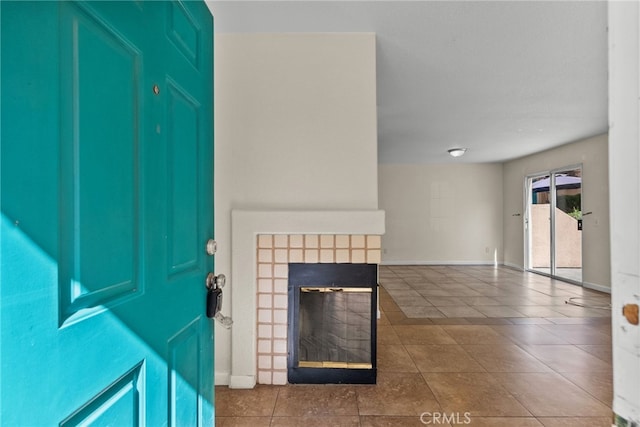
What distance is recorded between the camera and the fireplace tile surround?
2.11 meters

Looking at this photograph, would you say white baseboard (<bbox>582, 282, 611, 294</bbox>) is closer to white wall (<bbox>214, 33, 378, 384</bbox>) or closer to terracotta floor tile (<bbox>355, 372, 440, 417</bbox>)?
terracotta floor tile (<bbox>355, 372, 440, 417</bbox>)

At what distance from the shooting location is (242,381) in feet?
6.78

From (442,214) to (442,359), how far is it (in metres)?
5.76

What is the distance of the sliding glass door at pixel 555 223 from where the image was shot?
219 inches

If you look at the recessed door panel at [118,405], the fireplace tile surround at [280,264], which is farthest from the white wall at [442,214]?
the recessed door panel at [118,405]

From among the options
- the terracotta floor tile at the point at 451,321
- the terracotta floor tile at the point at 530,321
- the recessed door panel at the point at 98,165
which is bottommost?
the terracotta floor tile at the point at 530,321

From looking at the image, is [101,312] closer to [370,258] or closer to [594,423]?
[370,258]

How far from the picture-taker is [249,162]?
2156 mm

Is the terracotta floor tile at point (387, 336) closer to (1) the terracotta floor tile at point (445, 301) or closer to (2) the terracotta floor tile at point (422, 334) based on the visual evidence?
(2) the terracotta floor tile at point (422, 334)

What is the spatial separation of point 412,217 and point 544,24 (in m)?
5.87

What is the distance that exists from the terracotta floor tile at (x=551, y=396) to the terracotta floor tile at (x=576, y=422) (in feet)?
0.12

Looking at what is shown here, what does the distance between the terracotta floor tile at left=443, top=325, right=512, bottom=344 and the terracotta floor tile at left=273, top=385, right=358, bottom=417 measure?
139 centimetres

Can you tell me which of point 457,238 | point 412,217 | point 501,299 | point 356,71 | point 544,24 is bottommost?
point 501,299

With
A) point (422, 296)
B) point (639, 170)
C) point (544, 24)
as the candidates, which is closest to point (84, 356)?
point (639, 170)
